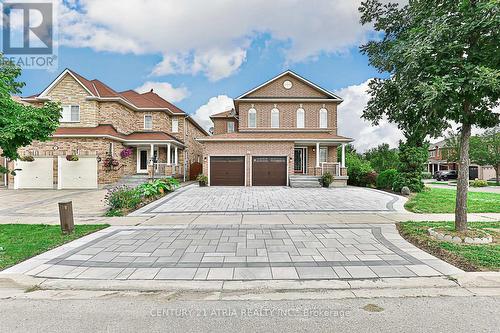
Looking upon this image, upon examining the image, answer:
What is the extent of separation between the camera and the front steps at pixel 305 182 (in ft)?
62.4

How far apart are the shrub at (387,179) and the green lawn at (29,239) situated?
16.9 meters

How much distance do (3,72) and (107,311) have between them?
27.0ft

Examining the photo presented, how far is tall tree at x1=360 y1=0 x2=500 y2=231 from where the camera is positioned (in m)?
5.00

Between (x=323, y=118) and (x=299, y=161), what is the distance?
4407mm

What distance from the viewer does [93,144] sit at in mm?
18578

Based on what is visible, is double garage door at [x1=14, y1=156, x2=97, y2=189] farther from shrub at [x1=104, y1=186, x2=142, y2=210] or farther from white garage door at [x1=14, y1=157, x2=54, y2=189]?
shrub at [x1=104, y1=186, x2=142, y2=210]

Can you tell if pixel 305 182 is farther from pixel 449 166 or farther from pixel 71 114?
pixel 449 166

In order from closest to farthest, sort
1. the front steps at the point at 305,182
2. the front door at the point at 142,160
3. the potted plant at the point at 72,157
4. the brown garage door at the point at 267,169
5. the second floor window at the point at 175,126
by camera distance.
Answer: the potted plant at the point at 72,157
the front steps at the point at 305,182
the brown garage door at the point at 267,169
the front door at the point at 142,160
the second floor window at the point at 175,126

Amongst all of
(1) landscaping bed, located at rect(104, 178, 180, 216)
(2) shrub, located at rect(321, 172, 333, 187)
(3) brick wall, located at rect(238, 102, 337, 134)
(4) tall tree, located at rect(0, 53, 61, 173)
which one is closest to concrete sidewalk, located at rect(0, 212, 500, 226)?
(1) landscaping bed, located at rect(104, 178, 180, 216)

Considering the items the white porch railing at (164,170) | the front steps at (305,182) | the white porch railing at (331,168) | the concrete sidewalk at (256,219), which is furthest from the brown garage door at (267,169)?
the concrete sidewalk at (256,219)

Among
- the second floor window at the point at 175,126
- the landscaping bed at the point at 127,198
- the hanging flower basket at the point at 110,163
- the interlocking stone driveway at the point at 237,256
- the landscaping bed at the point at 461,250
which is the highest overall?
the second floor window at the point at 175,126

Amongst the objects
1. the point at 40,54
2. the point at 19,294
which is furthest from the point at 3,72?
the point at 19,294

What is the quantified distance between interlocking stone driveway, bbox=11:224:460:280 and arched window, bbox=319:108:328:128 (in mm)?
16378

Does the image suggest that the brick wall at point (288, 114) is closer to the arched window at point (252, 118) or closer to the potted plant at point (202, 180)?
the arched window at point (252, 118)
